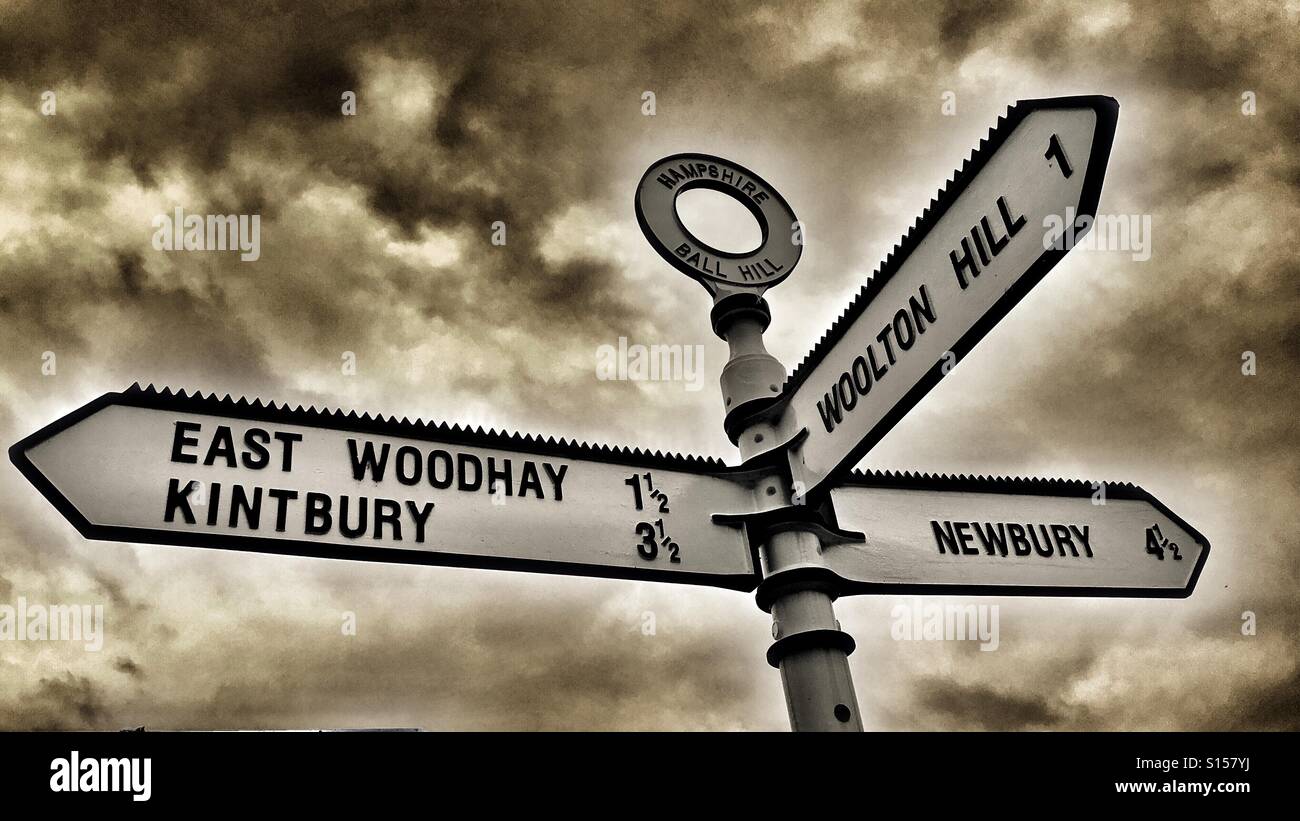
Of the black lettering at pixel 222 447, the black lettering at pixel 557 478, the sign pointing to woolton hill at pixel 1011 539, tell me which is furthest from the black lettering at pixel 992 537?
the black lettering at pixel 222 447

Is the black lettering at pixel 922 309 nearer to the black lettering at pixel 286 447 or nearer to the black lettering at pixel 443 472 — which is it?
the black lettering at pixel 443 472

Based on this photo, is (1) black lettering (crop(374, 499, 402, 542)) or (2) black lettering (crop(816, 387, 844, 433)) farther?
(2) black lettering (crop(816, 387, 844, 433))

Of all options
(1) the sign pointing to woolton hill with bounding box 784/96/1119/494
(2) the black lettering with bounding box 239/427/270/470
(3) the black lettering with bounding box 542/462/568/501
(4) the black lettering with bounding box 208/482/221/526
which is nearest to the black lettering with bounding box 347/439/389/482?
(2) the black lettering with bounding box 239/427/270/470

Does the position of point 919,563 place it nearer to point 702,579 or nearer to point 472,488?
point 702,579

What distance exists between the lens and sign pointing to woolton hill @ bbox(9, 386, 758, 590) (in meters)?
2.45

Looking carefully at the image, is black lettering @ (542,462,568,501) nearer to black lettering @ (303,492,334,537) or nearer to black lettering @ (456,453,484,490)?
black lettering @ (456,453,484,490)

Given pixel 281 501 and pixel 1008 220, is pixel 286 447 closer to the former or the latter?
pixel 281 501

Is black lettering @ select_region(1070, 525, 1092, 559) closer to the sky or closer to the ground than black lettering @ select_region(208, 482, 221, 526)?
closer to the ground

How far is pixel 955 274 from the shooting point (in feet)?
8.35

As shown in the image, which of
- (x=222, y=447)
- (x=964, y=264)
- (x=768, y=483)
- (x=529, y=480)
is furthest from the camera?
(x=768, y=483)

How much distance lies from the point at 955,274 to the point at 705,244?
1295mm

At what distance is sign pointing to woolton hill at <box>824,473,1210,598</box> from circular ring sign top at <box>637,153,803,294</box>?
920mm

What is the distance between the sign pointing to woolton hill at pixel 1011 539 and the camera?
3154 millimetres

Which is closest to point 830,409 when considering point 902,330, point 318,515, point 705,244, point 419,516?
point 902,330
